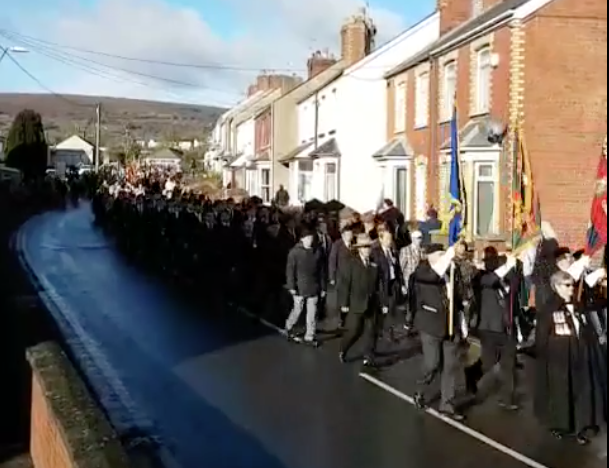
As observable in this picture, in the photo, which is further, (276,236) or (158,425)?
(276,236)

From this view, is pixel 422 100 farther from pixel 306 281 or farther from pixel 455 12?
pixel 306 281

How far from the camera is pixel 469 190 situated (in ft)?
75.2

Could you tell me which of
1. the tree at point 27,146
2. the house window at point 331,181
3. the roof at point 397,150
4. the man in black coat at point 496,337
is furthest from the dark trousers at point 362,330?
the tree at point 27,146

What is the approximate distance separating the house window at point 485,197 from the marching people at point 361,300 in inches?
364

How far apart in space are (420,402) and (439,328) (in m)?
0.84

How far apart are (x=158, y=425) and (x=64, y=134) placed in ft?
642

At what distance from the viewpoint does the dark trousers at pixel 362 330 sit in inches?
519

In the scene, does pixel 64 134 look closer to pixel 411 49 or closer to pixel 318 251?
pixel 411 49

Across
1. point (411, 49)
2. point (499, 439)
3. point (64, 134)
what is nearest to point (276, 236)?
point (499, 439)

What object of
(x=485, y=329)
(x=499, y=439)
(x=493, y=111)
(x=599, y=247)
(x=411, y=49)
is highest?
(x=411, y=49)

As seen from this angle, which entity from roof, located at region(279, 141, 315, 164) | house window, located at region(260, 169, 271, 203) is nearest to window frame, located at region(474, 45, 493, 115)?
roof, located at region(279, 141, 315, 164)

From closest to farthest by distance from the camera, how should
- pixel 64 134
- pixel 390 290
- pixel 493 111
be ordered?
1. pixel 390 290
2. pixel 493 111
3. pixel 64 134

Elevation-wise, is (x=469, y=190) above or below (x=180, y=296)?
above

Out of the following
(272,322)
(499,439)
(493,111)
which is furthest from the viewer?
(493,111)
